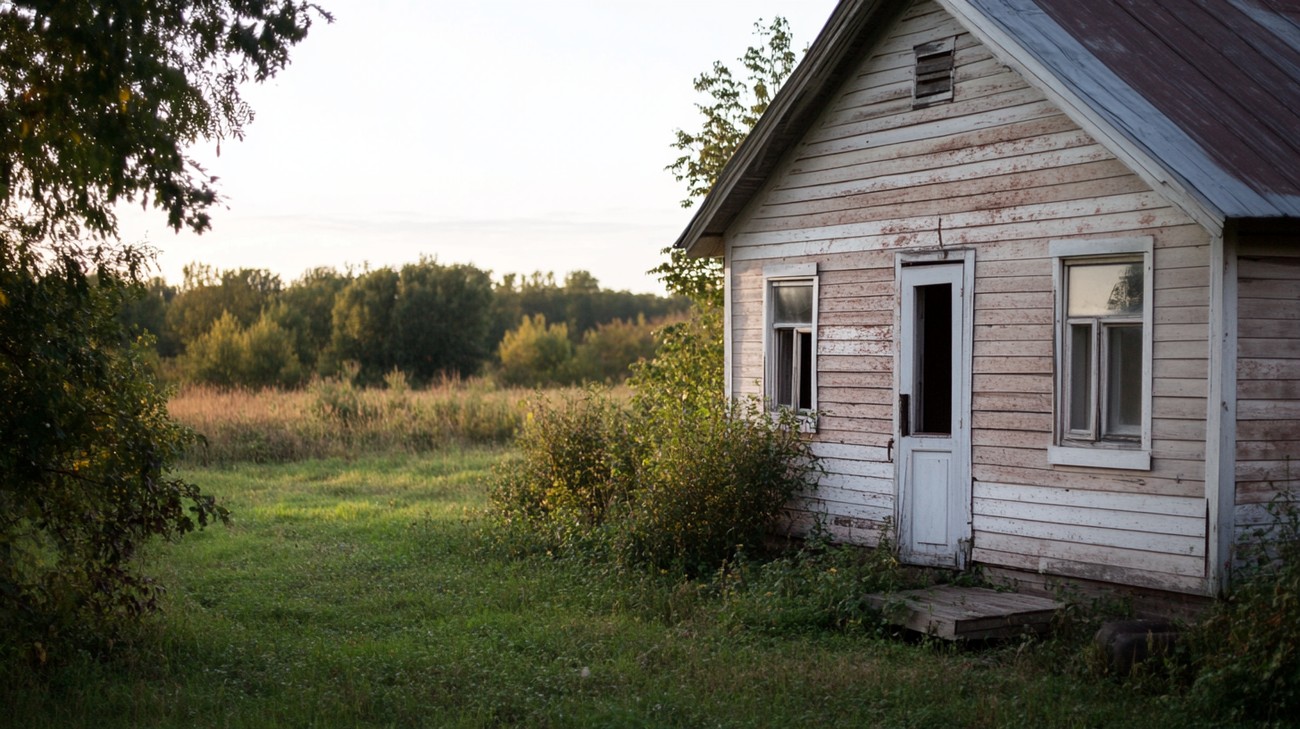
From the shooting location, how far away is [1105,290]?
988 centimetres

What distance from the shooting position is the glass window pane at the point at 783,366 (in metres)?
13.0

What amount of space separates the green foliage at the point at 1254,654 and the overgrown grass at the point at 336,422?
17236mm

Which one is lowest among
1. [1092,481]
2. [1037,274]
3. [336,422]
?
[336,422]

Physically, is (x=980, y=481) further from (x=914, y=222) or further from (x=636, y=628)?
(x=636, y=628)

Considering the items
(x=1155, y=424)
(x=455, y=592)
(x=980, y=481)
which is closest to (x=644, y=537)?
(x=455, y=592)

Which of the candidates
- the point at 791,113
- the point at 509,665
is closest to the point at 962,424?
the point at 791,113

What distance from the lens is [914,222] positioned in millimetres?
11359

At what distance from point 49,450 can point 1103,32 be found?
957 centimetres

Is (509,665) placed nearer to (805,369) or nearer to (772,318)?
(805,369)

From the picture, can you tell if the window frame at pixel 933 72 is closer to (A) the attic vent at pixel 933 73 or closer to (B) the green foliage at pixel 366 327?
(A) the attic vent at pixel 933 73

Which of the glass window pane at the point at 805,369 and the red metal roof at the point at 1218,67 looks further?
the glass window pane at the point at 805,369

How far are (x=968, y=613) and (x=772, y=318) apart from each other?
475 cm

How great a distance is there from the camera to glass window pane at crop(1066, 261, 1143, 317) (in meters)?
9.65

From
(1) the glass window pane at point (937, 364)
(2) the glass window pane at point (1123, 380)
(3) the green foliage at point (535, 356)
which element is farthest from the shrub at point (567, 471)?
(3) the green foliage at point (535, 356)
